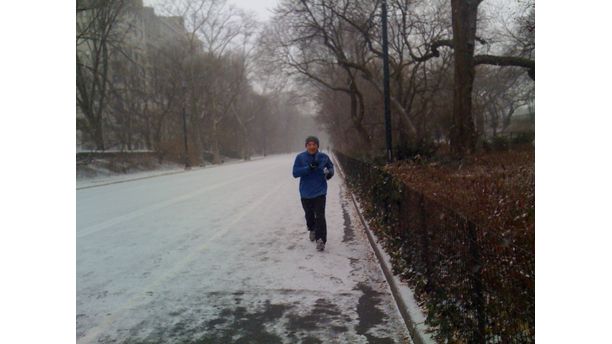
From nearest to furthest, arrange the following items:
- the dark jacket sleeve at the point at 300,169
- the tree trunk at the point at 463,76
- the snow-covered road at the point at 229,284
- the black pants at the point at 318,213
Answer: the snow-covered road at the point at 229,284
the dark jacket sleeve at the point at 300,169
the black pants at the point at 318,213
the tree trunk at the point at 463,76

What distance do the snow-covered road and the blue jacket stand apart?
37.9 inches

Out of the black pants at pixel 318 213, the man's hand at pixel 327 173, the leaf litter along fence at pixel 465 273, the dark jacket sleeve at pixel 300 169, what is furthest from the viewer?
the black pants at pixel 318 213

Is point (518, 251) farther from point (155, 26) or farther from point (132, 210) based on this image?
point (155, 26)

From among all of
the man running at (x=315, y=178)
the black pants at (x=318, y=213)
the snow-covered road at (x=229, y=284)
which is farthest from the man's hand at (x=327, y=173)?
the snow-covered road at (x=229, y=284)

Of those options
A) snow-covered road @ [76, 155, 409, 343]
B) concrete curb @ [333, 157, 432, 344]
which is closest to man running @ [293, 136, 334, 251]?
snow-covered road @ [76, 155, 409, 343]

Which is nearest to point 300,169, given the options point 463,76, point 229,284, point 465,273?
point 229,284

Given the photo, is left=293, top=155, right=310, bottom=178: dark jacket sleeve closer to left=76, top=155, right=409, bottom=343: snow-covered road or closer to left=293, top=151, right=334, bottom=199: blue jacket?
left=293, top=151, right=334, bottom=199: blue jacket

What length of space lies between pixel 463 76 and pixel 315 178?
10232mm

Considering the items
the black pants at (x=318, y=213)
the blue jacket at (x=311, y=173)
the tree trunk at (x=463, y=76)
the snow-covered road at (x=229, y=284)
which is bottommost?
the snow-covered road at (x=229, y=284)

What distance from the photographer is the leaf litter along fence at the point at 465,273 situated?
2.68m

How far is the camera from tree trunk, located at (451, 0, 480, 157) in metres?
15.7

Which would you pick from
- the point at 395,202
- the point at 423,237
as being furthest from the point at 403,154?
the point at 423,237

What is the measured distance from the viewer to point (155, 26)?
53.9 meters

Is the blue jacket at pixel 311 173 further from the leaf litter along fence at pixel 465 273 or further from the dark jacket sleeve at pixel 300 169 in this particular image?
the leaf litter along fence at pixel 465 273
